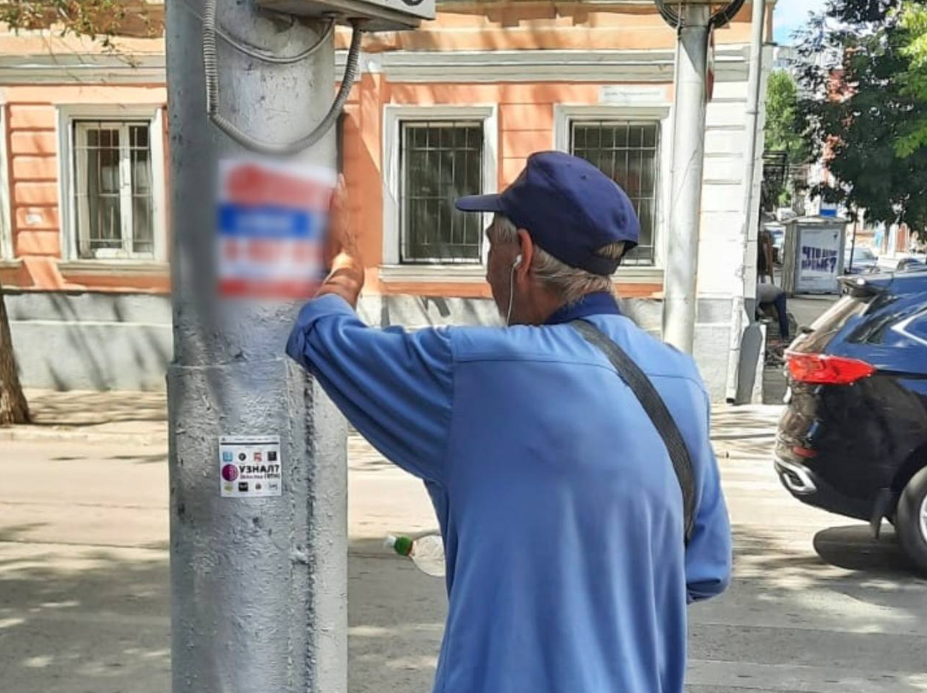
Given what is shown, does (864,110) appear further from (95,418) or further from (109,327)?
(95,418)

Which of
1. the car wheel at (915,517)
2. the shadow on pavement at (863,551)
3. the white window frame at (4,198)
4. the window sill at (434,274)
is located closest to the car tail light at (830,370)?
the car wheel at (915,517)

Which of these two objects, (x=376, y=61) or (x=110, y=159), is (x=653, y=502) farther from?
(x=110, y=159)

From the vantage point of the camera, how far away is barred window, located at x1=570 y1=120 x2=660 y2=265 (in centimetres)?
1234

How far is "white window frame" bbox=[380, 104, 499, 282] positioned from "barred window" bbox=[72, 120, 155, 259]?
2.99 metres

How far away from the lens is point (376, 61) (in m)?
12.6

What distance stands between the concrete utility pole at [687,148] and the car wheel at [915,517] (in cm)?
152

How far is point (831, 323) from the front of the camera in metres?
6.51

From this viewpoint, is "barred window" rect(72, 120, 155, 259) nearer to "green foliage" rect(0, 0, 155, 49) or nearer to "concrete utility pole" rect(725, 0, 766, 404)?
"green foliage" rect(0, 0, 155, 49)

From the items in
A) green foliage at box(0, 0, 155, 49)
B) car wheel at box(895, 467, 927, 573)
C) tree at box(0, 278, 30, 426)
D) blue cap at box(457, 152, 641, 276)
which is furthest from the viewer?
tree at box(0, 278, 30, 426)

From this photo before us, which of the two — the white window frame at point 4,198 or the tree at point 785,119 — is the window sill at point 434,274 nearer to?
the white window frame at point 4,198

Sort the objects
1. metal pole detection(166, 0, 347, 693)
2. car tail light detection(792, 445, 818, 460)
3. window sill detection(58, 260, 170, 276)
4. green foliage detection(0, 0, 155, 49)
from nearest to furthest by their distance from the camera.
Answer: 1. metal pole detection(166, 0, 347, 693)
2. car tail light detection(792, 445, 818, 460)
3. green foliage detection(0, 0, 155, 49)
4. window sill detection(58, 260, 170, 276)

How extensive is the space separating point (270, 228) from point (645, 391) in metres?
0.69

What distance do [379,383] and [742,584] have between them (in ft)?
15.9

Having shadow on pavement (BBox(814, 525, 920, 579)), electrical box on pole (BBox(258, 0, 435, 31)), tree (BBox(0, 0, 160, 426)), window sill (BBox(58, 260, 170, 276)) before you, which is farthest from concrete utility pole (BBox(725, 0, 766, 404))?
electrical box on pole (BBox(258, 0, 435, 31))
